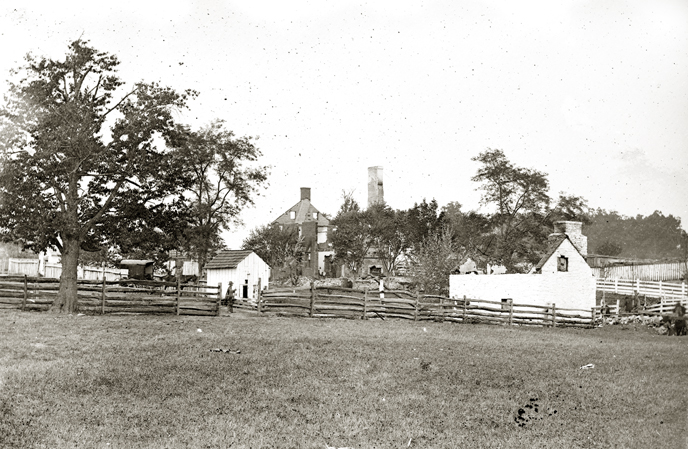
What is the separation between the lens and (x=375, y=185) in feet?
272

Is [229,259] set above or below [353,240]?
below

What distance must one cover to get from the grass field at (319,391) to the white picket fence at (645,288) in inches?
92.0

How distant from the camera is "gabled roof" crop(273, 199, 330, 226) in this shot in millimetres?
89894

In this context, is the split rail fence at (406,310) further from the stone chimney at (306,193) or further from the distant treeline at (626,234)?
the stone chimney at (306,193)

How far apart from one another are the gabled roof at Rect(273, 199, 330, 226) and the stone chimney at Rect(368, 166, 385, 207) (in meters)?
8.84

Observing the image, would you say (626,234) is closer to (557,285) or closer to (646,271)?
(557,285)

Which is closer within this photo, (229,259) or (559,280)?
(559,280)

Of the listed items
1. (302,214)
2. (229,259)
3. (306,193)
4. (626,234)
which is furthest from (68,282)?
(306,193)

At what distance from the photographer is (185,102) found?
26.2m

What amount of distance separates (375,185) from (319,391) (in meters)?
68.5

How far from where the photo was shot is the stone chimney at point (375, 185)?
3241 inches

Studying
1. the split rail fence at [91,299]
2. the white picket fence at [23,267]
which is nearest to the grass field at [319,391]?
the split rail fence at [91,299]

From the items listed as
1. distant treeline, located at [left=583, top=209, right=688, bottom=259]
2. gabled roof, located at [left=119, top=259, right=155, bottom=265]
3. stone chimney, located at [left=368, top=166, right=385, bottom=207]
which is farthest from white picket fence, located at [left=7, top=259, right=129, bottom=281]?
distant treeline, located at [left=583, top=209, right=688, bottom=259]

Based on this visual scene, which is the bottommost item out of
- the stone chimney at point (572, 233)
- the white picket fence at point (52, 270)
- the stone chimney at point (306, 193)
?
the white picket fence at point (52, 270)
